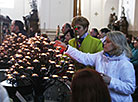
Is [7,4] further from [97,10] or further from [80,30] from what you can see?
[80,30]

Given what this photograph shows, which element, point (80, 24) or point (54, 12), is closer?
point (80, 24)

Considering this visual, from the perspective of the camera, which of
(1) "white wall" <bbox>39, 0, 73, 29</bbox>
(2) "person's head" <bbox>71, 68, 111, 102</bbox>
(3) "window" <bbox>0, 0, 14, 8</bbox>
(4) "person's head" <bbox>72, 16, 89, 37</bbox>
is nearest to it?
(2) "person's head" <bbox>71, 68, 111, 102</bbox>

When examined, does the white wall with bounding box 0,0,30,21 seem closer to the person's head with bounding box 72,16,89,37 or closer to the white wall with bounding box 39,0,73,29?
the white wall with bounding box 39,0,73,29

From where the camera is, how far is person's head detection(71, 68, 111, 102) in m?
1.20

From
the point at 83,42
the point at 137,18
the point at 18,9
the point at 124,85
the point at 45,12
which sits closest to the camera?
the point at 124,85

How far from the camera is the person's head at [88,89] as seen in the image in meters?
1.20

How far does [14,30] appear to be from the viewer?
4.83m

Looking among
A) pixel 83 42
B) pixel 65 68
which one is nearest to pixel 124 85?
pixel 65 68

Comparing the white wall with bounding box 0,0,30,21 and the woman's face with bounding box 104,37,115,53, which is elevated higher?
the white wall with bounding box 0,0,30,21

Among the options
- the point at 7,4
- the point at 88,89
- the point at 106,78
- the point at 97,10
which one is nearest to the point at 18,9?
the point at 7,4

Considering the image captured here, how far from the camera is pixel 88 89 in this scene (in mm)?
1204

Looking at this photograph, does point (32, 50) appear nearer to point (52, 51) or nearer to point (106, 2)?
point (52, 51)

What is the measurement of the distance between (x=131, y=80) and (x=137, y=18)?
8.87 m

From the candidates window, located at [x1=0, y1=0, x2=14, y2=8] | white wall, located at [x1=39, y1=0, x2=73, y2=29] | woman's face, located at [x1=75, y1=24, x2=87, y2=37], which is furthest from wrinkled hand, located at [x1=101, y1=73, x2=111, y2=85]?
window, located at [x1=0, y1=0, x2=14, y2=8]
